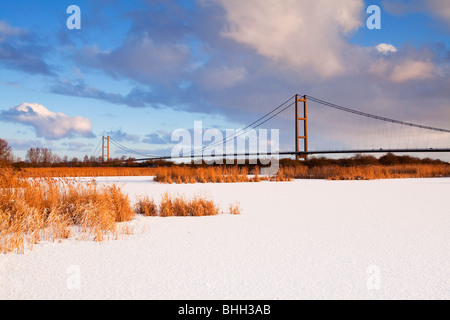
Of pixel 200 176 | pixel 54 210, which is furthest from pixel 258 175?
pixel 54 210

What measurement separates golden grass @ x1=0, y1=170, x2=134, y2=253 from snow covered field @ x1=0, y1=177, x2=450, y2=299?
44 centimetres

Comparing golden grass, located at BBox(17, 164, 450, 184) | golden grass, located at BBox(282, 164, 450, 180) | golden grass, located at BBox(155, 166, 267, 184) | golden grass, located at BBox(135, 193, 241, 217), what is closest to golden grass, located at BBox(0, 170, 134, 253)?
golden grass, located at BBox(135, 193, 241, 217)

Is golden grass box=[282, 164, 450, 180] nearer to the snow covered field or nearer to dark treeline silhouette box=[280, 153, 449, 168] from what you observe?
dark treeline silhouette box=[280, 153, 449, 168]

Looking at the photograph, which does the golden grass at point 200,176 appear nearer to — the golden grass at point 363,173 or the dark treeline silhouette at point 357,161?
the golden grass at point 363,173

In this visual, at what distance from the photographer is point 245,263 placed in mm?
3105

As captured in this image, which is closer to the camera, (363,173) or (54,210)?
(54,210)

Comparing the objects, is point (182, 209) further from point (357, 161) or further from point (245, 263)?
point (357, 161)

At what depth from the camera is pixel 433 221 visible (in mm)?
5441

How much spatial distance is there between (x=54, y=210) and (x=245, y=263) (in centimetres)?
322

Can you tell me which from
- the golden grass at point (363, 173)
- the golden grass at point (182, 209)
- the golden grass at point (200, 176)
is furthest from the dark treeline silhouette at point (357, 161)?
the golden grass at point (182, 209)

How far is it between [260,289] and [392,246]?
2.04 m

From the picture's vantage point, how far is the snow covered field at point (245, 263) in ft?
8.00
